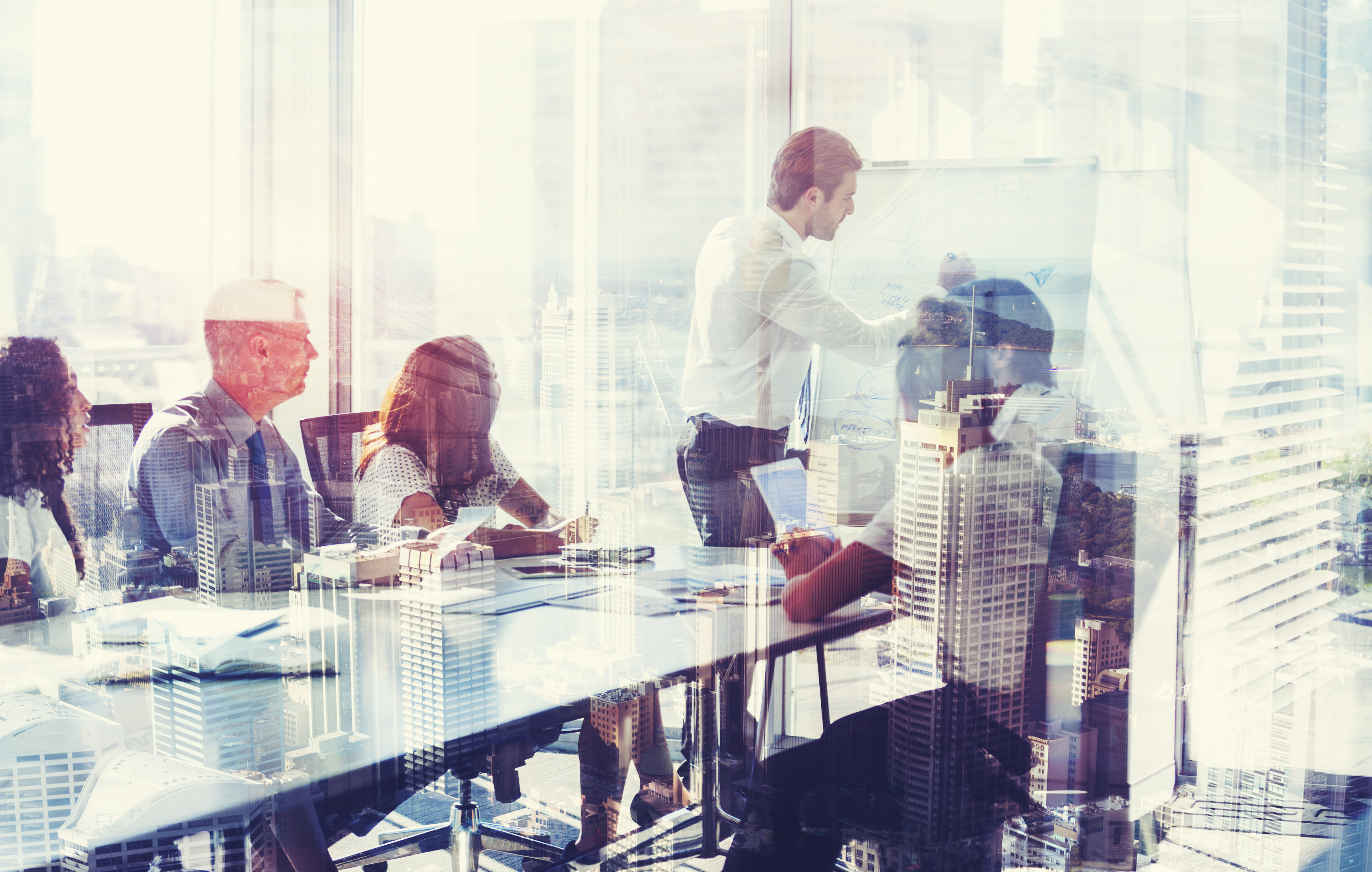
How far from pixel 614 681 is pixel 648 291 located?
91 cm

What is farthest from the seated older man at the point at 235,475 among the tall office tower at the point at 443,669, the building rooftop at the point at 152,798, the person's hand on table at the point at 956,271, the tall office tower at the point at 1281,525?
the tall office tower at the point at 1281,525

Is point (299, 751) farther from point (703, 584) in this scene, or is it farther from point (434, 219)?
point (434, 219)

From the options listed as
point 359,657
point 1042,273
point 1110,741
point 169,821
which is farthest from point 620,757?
point 1042,273

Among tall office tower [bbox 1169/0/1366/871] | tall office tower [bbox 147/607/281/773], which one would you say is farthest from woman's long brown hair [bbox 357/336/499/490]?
tall office tower [bbox 1169/0/1366/871]

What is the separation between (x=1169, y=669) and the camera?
5.95ft

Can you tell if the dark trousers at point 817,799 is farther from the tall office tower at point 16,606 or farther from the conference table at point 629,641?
the tall office tower at point 16,606

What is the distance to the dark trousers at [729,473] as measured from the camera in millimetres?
1807

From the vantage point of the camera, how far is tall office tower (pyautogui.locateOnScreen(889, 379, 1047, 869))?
159 cm

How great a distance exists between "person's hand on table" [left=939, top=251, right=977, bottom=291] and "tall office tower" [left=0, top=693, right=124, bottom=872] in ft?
6.14

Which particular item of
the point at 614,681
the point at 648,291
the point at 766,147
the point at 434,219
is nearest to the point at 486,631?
the point at 614,681

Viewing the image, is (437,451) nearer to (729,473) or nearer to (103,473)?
(729,473)

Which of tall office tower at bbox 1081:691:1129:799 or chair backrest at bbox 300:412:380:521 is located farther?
A: chair backrest at bbox 300:412:380:521

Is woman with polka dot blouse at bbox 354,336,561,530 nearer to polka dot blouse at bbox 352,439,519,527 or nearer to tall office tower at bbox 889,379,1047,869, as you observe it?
polka dot blouse at bbox 352,439,519,527

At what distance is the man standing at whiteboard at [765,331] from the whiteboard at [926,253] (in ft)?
0.13
